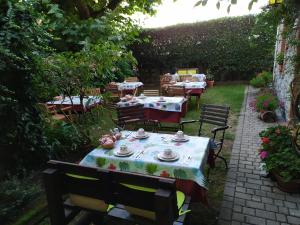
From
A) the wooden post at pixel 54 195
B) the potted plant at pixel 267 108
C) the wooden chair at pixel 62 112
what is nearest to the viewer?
the wooden post at pixel 54 195

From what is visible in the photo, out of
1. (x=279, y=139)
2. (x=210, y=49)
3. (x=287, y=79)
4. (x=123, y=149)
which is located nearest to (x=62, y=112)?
(x=123, y=149)

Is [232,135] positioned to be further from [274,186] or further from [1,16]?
[1,16]

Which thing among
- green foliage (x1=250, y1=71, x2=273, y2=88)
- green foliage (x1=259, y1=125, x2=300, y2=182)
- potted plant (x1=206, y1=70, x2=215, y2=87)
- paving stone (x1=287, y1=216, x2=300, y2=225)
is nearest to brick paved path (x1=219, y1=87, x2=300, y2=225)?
paving stone (x1=287, y1=216, x2=300, y2=225)

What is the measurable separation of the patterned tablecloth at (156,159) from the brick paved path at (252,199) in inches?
30.3

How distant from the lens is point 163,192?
167 cm

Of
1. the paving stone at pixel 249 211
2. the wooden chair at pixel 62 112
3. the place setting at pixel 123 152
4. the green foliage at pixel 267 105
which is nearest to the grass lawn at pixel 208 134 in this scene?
the paving stone at pixel 249 211

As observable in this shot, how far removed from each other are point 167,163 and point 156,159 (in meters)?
0.15

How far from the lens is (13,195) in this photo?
3008mm

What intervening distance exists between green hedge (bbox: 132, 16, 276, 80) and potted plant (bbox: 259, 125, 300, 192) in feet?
29.7

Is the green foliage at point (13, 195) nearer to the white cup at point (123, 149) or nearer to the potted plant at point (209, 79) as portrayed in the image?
the white cup at point (123, 149)

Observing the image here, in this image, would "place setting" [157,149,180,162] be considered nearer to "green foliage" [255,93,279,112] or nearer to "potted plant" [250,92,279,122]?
"potted plant" [250,92,279,122]

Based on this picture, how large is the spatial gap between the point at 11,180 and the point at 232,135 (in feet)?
14.2

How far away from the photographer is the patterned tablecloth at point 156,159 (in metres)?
2.45

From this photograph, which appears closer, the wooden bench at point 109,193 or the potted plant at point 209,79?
the wooden bench at point 109,193
